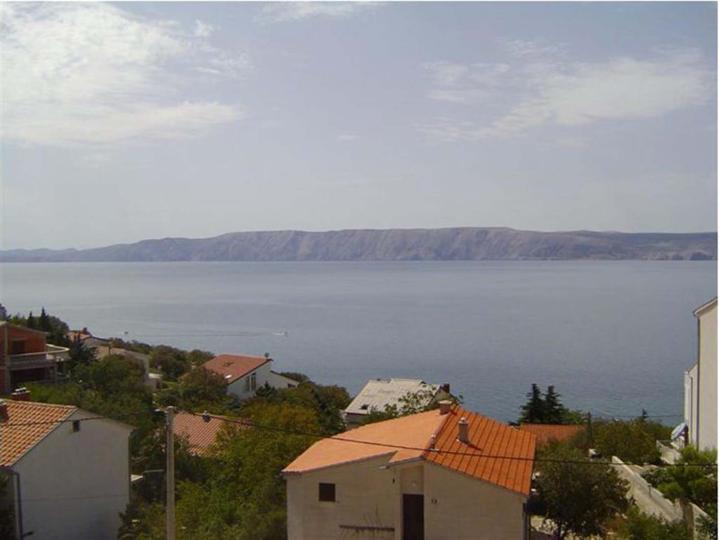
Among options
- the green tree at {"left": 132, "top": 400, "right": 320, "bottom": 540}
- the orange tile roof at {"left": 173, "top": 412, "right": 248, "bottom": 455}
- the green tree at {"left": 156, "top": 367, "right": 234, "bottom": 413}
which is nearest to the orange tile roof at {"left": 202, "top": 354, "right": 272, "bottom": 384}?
the green tree at {"left": 156, "top": 367, "right": 234, "bottom": 413}

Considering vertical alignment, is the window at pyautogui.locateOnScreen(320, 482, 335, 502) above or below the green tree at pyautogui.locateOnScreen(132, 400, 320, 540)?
above

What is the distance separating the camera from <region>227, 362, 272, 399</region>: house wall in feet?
136

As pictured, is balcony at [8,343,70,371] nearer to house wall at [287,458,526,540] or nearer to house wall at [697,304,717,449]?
house wall at [287,458,526,540]

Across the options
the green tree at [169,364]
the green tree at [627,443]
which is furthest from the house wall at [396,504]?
the green tree at [169,364]

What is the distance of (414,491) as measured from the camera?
1341 centimetres

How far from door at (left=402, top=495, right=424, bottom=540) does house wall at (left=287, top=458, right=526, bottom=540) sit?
0.09 metres

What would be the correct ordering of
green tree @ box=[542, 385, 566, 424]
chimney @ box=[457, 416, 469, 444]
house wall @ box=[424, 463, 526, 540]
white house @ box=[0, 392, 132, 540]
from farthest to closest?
green tree @ box=[542, 385, 566, 424] → white house @ box=[0, 392, 132, 540] → chimney @ box=[457, 416, 469, 444] → house wall @ box=[424, 463, 526, 540]

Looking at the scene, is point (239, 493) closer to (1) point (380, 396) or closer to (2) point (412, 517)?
(2) point (412, 517)

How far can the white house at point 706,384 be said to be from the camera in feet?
60.2

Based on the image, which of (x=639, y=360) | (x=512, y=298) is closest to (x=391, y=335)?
(x=639, y=360)

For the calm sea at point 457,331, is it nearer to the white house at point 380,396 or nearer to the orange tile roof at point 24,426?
the white house at point 380,396

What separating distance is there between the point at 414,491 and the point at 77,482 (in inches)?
299

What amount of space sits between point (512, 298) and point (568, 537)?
4912 inches

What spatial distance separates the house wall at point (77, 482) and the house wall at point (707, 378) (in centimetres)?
1327
